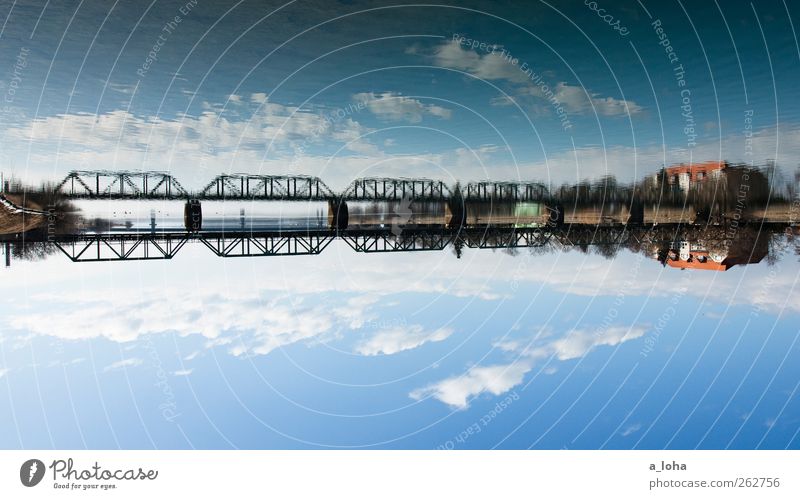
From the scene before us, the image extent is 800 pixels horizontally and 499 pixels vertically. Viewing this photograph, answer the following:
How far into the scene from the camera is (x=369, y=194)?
5056cm

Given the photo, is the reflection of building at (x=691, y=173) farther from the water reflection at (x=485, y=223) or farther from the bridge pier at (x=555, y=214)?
the bridge pier at (x=555, y=214)

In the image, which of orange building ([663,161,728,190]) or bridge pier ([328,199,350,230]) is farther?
orange building ([663,161,728,190])

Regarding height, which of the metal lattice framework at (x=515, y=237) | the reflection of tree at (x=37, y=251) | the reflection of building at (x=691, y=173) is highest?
the reflection of building at (x=691, y=173)

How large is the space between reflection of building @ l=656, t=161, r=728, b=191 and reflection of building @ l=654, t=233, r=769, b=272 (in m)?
22.9

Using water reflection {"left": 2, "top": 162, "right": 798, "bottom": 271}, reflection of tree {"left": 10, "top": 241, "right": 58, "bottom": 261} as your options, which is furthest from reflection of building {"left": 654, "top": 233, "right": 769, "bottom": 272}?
reflection of tree {"left": 10, "top": 241, "right": 58, "bottom": 261}

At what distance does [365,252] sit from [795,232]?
42614 millimetres

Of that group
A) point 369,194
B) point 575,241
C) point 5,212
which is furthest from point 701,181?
point 5,212

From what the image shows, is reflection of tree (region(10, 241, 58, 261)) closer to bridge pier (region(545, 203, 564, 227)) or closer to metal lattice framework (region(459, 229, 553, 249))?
metal lattice framework (region(459, 229, 553, 249))

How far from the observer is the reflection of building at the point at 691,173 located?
292 feet

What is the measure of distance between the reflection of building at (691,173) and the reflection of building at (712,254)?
2294cm

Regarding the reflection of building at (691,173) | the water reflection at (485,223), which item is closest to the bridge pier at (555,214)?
the water reflection at (485,223)

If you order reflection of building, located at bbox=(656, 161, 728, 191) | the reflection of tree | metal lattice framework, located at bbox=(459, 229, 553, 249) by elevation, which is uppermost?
reflection of building, located at bbox=(656, 161, 728, 191)

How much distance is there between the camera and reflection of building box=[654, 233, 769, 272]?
192 ft

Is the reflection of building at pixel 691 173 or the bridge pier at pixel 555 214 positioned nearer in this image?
the bridge pier at pixel 555 214
